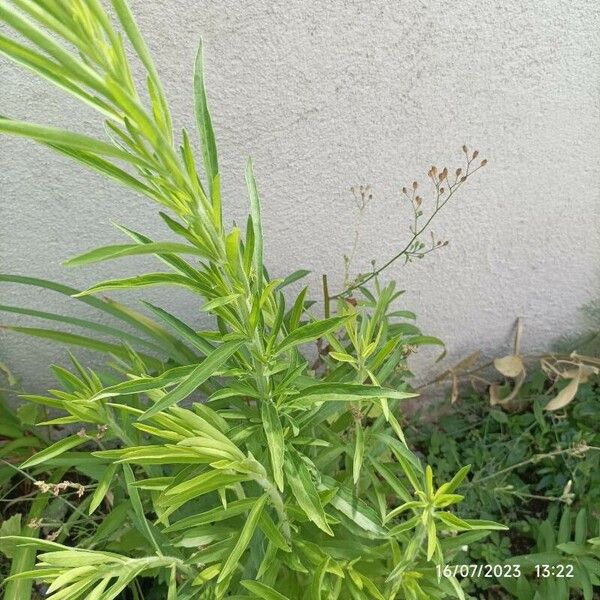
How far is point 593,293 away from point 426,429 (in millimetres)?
683

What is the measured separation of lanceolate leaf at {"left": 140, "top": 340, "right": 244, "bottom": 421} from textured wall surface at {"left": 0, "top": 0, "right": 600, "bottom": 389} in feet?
2.17

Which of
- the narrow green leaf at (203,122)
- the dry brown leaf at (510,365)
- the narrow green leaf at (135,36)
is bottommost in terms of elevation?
the dry brown leaf at (510,365)

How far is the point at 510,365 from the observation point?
1.77 m

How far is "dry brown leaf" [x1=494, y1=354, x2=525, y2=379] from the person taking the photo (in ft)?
5.75

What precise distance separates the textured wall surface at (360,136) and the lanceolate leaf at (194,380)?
66 centimetres

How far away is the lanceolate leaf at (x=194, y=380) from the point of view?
75cm

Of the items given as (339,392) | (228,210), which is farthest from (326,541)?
(228,210)

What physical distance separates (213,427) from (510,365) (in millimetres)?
1173

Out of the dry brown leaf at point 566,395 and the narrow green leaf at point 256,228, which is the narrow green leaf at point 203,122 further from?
the dry brown leaf at point 566,395

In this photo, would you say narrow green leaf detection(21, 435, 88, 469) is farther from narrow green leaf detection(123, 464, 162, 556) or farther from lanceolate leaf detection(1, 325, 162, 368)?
lanceolate leaf detection(1, 325, 162, 368)

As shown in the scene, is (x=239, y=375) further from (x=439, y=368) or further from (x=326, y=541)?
(x=439, y=368)
